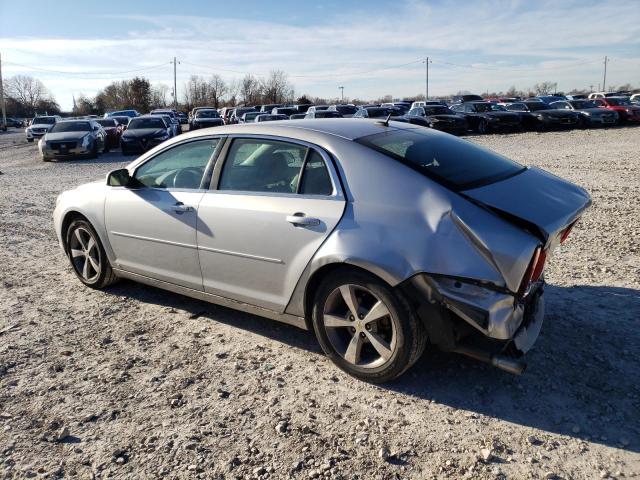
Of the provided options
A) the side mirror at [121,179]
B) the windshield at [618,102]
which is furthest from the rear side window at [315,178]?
the windshield at [618,102]

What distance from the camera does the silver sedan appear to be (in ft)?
9.75

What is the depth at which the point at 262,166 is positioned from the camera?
3910 millimetres

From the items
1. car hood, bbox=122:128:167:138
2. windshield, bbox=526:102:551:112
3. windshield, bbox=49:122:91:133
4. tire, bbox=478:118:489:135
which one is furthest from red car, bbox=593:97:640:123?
windshield, bbox=49:122:91:133

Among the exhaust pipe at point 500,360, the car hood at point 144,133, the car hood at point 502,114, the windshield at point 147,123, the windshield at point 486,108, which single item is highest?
the windshield at point 486,108

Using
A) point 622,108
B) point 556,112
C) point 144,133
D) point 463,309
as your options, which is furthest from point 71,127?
point 622,108

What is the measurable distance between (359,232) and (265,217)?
750 mm

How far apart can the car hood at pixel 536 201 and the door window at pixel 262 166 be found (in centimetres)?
121

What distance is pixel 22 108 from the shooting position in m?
104

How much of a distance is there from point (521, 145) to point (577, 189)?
56.4 feet

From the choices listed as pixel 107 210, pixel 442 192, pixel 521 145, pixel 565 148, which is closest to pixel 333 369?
pixel 442 192

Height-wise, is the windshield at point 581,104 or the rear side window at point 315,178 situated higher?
the windshield at point 581,104

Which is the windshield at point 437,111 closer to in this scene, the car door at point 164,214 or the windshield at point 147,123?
the windshield at point 147,123

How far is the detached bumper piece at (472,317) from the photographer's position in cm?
292

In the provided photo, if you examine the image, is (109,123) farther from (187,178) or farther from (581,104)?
(581,104)
